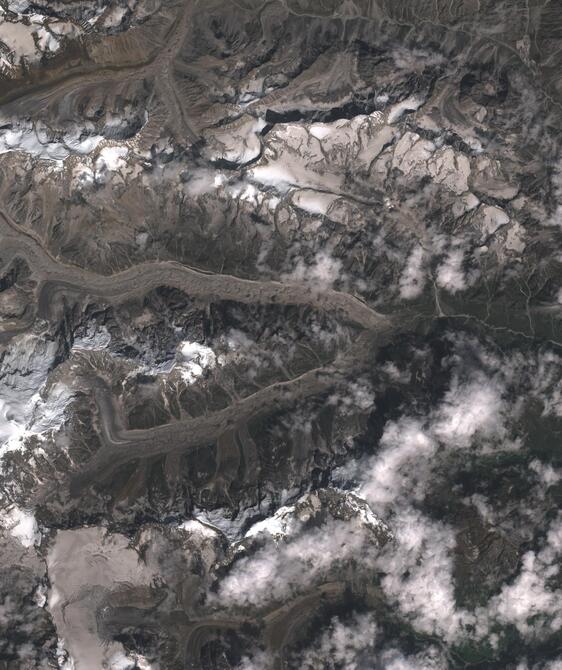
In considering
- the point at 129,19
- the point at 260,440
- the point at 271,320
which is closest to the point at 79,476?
the point at 260,440

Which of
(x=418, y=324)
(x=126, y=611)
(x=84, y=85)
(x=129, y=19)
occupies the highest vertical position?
(x=129, y=19)

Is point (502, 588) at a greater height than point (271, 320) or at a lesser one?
lesser

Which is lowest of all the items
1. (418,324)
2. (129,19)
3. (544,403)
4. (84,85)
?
(544,403)

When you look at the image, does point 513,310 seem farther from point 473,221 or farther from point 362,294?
point 362,294

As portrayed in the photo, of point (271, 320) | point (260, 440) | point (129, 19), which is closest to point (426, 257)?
point (271, 320)

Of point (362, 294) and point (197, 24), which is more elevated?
point (197, 24)

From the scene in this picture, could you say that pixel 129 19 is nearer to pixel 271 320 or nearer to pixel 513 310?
pixel 271 320
